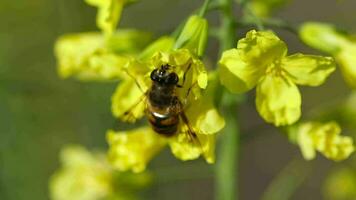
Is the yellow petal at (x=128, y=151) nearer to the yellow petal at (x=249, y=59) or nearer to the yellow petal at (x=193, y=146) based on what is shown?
the yellow petal at (x=193, y=146)

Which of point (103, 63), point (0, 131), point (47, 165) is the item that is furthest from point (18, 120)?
point (103, 63)

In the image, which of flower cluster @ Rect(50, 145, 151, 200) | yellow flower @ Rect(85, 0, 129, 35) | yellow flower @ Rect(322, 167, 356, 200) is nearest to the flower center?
yellow flower @ Rect(85, 0, 129, 35)

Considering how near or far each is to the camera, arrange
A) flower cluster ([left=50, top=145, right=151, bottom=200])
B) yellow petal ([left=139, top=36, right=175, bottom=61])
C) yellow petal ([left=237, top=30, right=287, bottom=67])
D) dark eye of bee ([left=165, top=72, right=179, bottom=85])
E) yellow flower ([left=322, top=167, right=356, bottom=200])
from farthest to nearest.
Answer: yellow flower ([left=322, top=167, right=356, bottom=200])
flower cluster ([left=50, top=145, right=151, bottom=200])
yellow petal ([left=139, top=36, right=175, bottom=61])
dark eye of bee ([left=165, top=72, right=179, bottom=85])
yellow petal ([left=237, top=30, right=287, bottom=67])

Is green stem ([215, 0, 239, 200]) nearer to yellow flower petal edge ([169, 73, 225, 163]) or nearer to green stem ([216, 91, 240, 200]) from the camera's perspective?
green stem ([216, 91, 240, 200])

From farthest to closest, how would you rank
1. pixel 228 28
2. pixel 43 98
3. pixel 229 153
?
pixel 43 98 < pixel 229 153 < pixel 228 28

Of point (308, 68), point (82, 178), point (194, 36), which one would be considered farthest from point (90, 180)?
point (308, 68)

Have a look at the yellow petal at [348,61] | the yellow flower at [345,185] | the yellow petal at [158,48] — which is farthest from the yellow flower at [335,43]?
the yellow flower at [345,185]

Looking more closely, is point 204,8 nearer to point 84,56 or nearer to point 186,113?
point 186,113

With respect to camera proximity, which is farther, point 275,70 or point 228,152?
point 228,152
